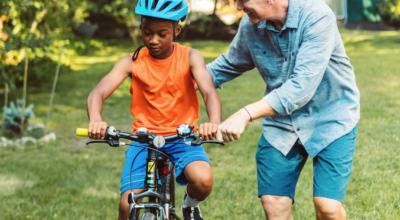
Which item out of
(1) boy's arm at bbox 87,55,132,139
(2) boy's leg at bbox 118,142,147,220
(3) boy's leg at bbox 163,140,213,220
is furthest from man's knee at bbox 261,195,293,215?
(1) boy's arm at bbox 87,55,132,139

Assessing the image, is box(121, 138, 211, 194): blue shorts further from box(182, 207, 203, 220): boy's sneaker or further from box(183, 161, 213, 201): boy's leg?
box(182, 207, 203, 220): boy's sneaker

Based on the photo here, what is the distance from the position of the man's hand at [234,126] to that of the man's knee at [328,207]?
2.89ft

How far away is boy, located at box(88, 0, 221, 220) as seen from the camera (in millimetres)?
3061

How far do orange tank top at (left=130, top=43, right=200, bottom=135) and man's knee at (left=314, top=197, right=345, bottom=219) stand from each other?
3.26 ft

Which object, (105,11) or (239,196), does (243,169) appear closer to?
(239,196)

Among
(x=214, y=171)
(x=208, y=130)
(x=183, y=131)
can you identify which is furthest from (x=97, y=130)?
(x=214, y=171)

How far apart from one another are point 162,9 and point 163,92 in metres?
0.60

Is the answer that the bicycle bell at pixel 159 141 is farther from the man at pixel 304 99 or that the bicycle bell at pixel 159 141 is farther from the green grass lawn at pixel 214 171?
the green grass lawn at pixel 214 171

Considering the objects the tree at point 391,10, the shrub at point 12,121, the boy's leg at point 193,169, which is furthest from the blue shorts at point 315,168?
the tree at point 391,10

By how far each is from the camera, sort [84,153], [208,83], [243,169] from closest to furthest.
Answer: [208,83], [243,169], [84,153]

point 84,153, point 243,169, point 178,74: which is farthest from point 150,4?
point 84,153

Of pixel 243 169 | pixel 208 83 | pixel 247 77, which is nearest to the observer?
pixel 208 83

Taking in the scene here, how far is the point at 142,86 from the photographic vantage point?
3.37 metres

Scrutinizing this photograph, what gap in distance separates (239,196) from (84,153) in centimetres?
313
